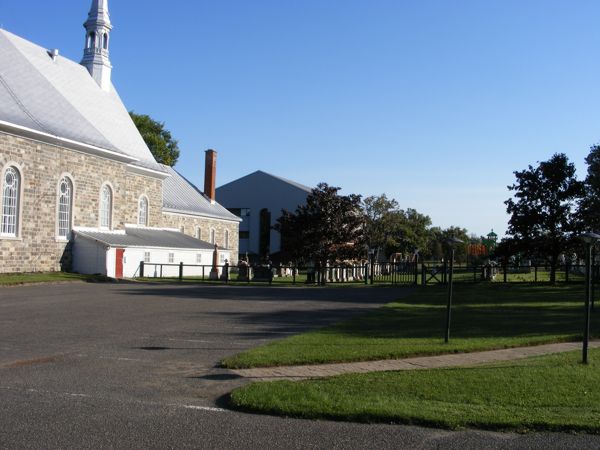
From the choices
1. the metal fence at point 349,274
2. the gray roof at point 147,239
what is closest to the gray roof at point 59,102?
the gray roof at point 147,239

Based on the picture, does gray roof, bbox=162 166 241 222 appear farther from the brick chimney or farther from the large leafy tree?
the large leafy tree

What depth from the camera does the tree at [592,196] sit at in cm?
3225

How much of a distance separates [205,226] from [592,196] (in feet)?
104

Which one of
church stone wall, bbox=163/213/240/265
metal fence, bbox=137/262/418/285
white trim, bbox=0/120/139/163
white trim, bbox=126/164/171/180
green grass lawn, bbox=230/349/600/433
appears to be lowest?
metal fence, bbox=137/262/418/285

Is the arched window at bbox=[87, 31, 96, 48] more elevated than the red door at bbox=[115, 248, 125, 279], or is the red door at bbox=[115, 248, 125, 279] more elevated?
the arched window at bbox=[87, 31, 96, 48]

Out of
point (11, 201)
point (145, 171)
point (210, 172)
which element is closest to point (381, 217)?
point (210, 172)

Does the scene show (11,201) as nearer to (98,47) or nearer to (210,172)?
(98,47)

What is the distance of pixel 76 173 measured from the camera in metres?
34.1

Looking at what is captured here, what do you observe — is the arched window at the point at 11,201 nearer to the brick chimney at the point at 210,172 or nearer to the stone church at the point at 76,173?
the stone church at the point at 76,173

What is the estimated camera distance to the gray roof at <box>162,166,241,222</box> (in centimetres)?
5031

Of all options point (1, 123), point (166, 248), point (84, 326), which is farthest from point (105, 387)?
point (166, 248)

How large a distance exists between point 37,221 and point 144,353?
944 inches

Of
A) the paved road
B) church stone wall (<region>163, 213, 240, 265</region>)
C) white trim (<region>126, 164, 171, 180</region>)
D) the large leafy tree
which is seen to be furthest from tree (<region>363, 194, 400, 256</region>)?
the paved road

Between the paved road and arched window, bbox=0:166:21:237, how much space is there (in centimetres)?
1563
